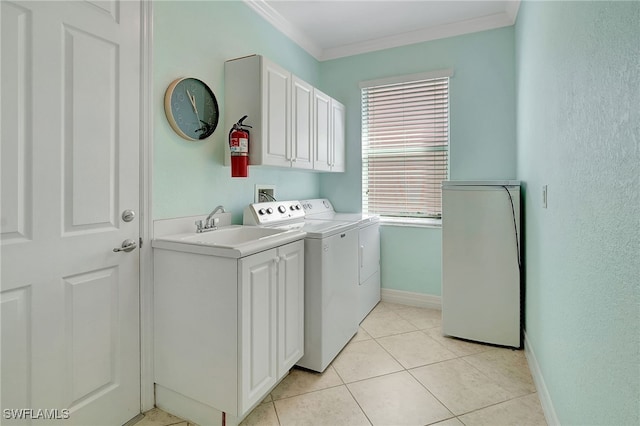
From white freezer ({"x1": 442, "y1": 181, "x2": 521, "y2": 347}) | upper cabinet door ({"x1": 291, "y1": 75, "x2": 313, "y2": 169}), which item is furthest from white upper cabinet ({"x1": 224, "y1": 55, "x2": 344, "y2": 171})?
white freezer ({"x1": 442, "y1": 181, "x2": 521, "y2": 347})

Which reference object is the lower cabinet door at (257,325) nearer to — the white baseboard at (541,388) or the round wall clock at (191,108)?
the round wall clock at (191,108)

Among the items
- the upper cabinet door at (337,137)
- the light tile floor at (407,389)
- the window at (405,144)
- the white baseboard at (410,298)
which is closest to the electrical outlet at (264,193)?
the upper cabinet door at (337,137)

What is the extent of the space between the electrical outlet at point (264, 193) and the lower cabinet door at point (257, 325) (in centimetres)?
101

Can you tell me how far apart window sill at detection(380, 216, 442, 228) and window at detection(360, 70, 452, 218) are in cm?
4

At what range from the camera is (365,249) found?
2.92m

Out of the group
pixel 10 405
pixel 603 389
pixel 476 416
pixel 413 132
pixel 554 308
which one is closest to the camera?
pixel 603 389

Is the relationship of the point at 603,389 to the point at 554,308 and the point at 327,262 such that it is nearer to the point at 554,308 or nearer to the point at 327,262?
the point at 554,308

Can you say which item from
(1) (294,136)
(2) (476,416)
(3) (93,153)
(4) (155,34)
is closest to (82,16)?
(4) (155,34)

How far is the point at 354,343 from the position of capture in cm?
248

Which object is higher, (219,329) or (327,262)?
(327,262)

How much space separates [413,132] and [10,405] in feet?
10.9

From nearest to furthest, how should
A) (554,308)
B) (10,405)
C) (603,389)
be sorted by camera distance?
(603,389) → (10,405) → (554,308)

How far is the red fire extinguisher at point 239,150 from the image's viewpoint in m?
2.11

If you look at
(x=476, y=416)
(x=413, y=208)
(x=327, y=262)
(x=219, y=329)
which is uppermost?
(x=413, y=208)
